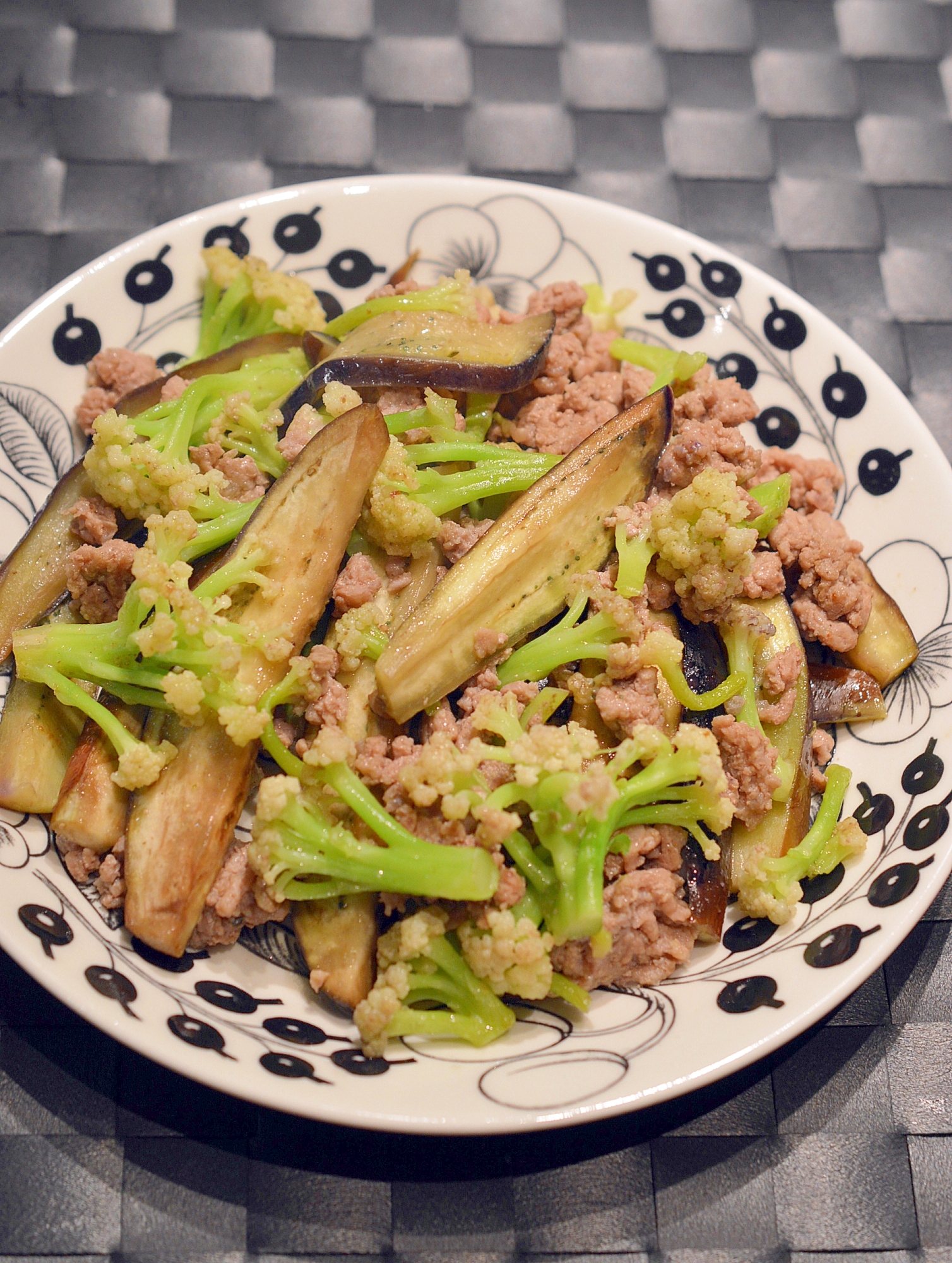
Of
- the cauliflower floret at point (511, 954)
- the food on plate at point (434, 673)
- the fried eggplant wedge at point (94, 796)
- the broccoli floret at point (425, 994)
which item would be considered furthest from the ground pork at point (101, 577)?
the cauliflower floret at point (511, 954)

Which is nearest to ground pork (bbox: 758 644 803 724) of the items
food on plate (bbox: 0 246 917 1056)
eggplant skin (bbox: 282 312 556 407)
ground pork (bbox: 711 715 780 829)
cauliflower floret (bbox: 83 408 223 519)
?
food on plate (bbox: 0 246 917 1056)

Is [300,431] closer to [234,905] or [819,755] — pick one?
[234,905]

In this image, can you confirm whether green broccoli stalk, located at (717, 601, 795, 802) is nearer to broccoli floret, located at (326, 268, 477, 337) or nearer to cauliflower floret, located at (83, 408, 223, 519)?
broccoli floret, located at (326, 268, 477, 337)

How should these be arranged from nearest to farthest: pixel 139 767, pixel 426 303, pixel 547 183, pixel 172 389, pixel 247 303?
pixel 139 767
pixel 172 389
pixel 426 303
pixel 247 303
pixel 547 183

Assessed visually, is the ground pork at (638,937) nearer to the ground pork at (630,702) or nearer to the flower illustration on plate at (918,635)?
the ground pork at (630,702)

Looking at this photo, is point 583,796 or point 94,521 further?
point 94,521

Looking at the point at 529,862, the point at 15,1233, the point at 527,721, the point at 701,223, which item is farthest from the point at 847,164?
the point at 15,1233

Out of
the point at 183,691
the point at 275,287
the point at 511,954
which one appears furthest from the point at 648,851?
the point at 275,287
